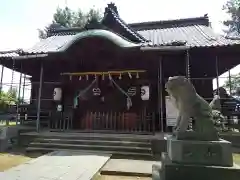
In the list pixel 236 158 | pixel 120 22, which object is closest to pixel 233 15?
pixel 120 22

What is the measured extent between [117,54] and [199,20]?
8.46 m

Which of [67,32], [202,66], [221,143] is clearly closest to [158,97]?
[202,66]

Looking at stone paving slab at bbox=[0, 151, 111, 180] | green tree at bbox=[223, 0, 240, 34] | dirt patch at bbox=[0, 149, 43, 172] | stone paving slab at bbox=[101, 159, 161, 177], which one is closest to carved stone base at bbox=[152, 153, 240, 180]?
stone paving slab at bbox=[101, 159, 161, 177]

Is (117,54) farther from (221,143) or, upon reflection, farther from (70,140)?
(221,143)

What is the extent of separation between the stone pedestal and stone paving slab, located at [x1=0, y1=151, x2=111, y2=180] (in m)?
1.86

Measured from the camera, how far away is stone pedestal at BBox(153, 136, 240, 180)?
378cm

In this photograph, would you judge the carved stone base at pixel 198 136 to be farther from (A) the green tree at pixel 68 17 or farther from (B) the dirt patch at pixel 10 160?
(A) the green tree at pixel 68 17

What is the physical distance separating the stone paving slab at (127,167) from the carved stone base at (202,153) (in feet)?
4.84

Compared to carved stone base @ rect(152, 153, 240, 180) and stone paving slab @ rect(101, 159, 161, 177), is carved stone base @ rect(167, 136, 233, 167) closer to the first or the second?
carved stone base @ rect(152, 153, 240, 180)

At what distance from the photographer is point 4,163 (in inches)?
236

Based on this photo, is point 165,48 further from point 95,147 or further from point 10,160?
point 10,160

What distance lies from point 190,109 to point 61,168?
137 inches

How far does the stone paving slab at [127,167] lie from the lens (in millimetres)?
5202

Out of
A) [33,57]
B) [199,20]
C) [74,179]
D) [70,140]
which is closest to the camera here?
[74,179]
